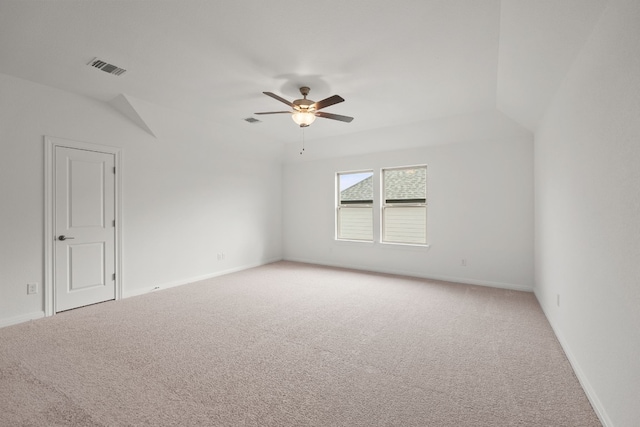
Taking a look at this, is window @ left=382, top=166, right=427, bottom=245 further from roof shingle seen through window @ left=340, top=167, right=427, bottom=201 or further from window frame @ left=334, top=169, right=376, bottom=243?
window frame @ left=334, top=169, right=376, bottom=243

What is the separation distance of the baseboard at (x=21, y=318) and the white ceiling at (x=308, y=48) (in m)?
2.71

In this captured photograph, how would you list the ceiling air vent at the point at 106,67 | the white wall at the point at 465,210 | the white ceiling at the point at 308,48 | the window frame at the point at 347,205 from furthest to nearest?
the window frame at the point at 347,205, the white wall at the point at 465,210, the ceiling air vent at the point at 106,67, the white ceiling at the point at 308,48

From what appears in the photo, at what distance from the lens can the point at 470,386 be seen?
2.18m

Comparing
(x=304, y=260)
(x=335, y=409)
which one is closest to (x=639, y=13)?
(x=335, y=409)

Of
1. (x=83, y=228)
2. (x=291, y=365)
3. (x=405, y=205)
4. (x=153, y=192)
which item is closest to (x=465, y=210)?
(x=405, y=205)

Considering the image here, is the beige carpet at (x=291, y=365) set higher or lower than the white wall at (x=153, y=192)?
lower

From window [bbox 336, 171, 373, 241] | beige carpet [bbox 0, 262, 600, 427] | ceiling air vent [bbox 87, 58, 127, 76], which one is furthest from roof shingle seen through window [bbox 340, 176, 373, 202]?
ceiling air vent [bbox 87, 58, 127, 76]

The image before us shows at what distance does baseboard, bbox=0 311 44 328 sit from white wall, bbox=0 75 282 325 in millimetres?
12

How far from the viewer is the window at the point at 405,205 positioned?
5707mm

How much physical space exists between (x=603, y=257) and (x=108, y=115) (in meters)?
5.48

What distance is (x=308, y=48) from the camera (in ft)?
9.30

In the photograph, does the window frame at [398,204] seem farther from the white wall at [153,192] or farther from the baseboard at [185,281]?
the baseboard at [185,281]

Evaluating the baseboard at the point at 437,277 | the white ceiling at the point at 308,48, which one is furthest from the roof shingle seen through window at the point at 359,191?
the white ceiling at the point at 308,48

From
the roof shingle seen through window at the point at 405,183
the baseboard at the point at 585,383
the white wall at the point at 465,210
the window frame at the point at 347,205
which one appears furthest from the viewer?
the window frame at the point at 347,205
